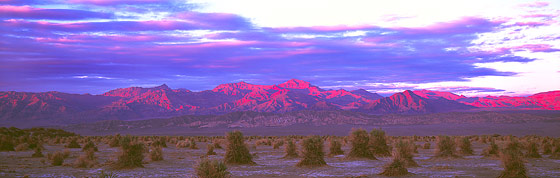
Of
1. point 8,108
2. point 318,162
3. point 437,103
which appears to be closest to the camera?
point 318,162

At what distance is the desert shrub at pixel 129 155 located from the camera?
2203 centimetres

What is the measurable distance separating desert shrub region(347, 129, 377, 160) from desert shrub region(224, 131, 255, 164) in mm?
5903

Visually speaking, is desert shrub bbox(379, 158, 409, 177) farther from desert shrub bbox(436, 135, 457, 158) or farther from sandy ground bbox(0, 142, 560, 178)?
desert shrub bbox(436, 135, 457, 158)

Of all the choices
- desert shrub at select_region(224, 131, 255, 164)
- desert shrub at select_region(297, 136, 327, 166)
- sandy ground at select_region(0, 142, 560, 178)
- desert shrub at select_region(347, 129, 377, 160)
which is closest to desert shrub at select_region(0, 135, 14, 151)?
sandy ground at select_region(0, 142, 560, 178)

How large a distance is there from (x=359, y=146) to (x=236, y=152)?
6964 millimetres

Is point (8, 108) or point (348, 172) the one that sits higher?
point (8, 108)

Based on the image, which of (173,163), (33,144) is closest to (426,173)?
(173,163)

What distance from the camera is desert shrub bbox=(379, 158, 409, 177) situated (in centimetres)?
1889

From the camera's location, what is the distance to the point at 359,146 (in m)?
26.6

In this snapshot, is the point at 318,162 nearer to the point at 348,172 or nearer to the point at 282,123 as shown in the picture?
the point at 348,172

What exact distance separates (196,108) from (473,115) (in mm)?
110564

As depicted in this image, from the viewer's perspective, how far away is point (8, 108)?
6378 inches

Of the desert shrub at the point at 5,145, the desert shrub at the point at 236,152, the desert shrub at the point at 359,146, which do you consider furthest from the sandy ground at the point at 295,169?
the desert shrub at the point at 5,145

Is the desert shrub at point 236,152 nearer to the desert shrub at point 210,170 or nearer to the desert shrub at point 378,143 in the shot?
the desert shrub at point 378,143
